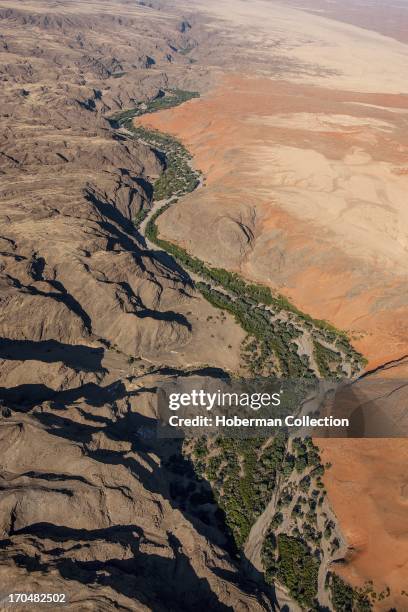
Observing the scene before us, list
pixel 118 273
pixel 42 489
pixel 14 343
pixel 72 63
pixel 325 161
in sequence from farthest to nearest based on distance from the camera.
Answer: pixel 72 63 → pixel 325 161 → pixel 118 273 → pixel 14 343 → pixel 42 489

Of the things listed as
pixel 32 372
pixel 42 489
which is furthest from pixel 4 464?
pixel 32 372

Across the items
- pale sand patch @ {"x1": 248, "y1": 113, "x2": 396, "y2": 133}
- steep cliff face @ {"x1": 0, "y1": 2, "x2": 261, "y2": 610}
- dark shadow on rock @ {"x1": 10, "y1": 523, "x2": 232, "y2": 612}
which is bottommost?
dark shadow on rock @ {"x1": 10, "y1": 523, "x2": 232, "y2": 612}

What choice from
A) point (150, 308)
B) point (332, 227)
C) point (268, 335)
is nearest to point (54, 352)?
point (150, 308)

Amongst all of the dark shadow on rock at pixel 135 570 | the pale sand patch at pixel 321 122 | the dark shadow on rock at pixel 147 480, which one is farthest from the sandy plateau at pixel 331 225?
the dark shadow on rock at pixel 135 570

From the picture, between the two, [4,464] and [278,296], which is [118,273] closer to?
[278,296]

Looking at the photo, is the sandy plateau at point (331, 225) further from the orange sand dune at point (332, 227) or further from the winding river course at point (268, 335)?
the winding river course at point (268, 335)

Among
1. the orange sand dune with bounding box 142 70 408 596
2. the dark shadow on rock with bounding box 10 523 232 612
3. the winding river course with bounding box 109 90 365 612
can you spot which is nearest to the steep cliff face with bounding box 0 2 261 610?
the dark shadow on rock with bounding box 10 523 232 612

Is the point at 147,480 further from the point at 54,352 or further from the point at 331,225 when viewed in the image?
the point at 331,225

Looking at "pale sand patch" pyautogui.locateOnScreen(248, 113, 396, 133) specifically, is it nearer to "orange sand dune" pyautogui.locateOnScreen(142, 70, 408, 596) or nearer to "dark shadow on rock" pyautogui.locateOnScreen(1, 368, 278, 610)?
"orange sand dune" pyautogui.locateOnScreen(142, 70, 408, 596)

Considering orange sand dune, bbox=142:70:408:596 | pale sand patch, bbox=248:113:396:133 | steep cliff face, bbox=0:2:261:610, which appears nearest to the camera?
steep cliff face, bbox=0:2:261:610
